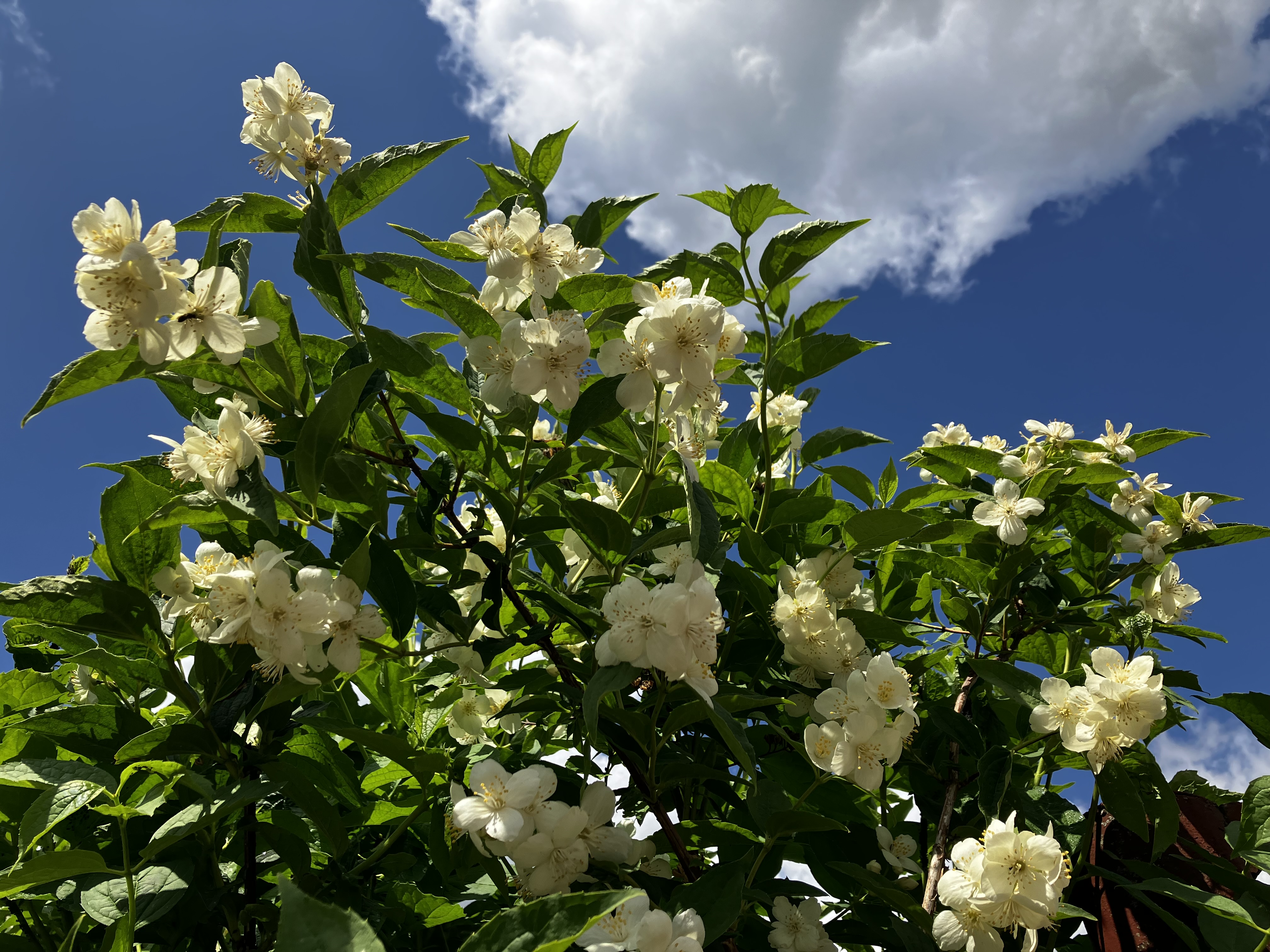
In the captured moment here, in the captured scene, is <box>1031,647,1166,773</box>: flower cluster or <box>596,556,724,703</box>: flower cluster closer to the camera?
<box>596,556,724,703</box>: flower cluster

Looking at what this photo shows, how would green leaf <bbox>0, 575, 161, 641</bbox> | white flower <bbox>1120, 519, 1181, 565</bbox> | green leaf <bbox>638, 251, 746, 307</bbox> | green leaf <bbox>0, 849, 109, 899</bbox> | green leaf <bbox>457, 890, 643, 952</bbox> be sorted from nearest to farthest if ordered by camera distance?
green leaf <bbox>457, 890, 643, 952</bbox>, green leaf <bbox>0, 849, 109, 899</bbox>, green leaf <bbox>0, 575, 161, 641</bbox>, green leaf <bbox>638, 251, 746, 307</bbox>, white flower <bbox>1120, 519, 1181, 565</bbox>

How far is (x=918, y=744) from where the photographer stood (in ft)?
5.63

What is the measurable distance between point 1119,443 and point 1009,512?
46cm

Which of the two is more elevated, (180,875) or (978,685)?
(978,685)

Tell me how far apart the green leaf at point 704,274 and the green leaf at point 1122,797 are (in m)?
1.01

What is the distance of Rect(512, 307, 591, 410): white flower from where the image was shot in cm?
123

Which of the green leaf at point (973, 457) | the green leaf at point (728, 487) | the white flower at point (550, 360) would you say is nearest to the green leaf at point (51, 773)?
the white flower at point (550, 360)

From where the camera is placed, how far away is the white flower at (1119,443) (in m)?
1.94

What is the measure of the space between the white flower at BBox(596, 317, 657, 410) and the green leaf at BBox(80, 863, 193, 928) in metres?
0.88

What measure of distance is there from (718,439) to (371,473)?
96cm

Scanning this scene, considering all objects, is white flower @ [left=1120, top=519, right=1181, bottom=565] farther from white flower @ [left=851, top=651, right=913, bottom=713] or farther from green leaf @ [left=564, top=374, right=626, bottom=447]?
green leaf @ [left=564, top=374, right=626, bottom=447]

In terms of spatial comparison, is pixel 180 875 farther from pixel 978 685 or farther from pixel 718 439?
pixel 978 685

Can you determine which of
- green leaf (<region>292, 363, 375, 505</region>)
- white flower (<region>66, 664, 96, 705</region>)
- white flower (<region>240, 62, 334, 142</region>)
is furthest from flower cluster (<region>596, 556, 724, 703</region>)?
white flower (<region>66, 664, 96, 705</region>)

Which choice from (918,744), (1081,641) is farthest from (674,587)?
(1081,641)
